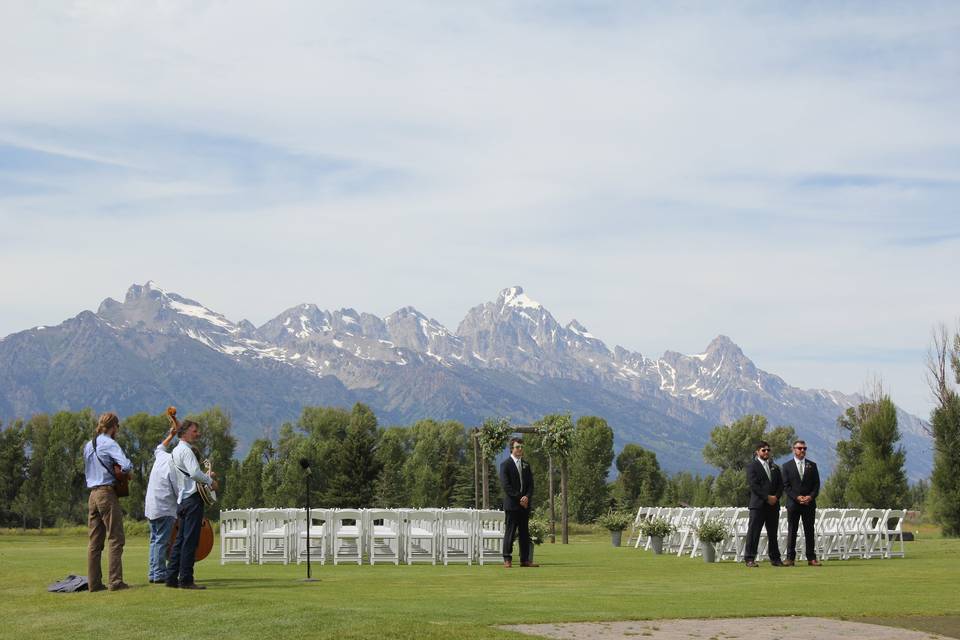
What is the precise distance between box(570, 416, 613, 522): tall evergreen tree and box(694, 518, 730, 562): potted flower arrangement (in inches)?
2757

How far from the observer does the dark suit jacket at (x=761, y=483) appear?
20531 millimetres

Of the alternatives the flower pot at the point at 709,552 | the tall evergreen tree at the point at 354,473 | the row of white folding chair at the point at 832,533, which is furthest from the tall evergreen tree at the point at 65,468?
the flower pot at the point at 709,552

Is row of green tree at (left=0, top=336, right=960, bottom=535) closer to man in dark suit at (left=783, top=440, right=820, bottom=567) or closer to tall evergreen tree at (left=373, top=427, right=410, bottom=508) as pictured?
tall evergreen tree at (left=373, top=427, right=410, bottom=508)

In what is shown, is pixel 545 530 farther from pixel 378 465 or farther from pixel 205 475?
pixel 378 465

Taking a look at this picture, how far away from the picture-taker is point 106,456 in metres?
13.8

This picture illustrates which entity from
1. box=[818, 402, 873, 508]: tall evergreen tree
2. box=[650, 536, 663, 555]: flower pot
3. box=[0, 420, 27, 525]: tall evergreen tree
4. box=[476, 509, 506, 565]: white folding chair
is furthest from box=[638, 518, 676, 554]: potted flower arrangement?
box=[0, 420, 27, 525]: tall evergreen tree

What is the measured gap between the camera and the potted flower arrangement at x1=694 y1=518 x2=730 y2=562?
72.2ft

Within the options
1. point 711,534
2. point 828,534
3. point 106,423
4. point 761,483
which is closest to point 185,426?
point 106,423

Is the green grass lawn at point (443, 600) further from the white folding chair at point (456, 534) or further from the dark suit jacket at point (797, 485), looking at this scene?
the white folding chair at point (456, 534)

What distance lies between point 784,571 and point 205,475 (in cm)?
954

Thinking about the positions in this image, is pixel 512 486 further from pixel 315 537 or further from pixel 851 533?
pixel 851 533

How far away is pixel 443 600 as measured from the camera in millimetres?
13219

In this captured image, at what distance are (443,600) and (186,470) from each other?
3638 mm

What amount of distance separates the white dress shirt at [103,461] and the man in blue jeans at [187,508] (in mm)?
722
